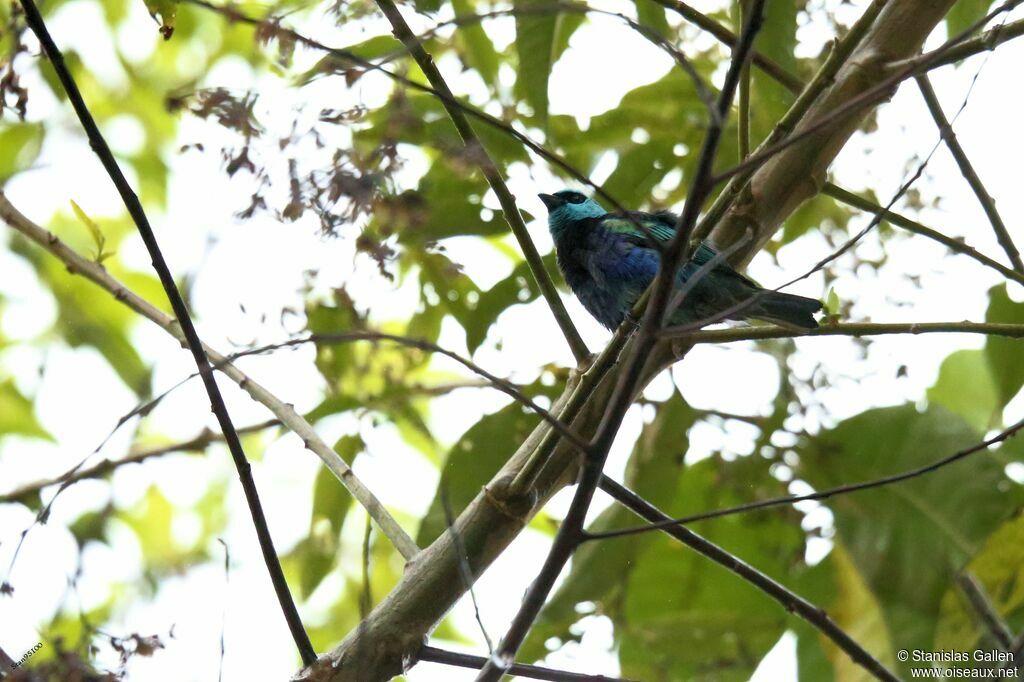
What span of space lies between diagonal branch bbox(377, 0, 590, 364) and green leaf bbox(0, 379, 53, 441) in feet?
10.5

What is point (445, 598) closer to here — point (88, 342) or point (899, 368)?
point (899, 368)

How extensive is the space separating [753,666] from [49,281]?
4041mm

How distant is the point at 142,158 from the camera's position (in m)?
6.05

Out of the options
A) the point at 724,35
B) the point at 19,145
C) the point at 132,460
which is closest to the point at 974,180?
the point at 724,35

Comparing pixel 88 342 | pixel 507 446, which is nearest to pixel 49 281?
pixel 88 342

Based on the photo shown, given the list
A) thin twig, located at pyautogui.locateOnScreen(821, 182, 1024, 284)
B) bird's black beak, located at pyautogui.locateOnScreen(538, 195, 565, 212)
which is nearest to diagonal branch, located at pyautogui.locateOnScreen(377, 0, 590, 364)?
thin twig, located at pyautogui.locateOnScreen(821, 182, 1024, 284)

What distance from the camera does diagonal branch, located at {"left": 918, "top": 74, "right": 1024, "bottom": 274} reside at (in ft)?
10.1

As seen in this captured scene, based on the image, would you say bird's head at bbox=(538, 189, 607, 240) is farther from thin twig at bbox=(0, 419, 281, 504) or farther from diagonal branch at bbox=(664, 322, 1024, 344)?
diagonal branch at bbox=(664, 322, 1024, 344)

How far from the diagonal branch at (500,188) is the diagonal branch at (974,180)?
3.93 ft

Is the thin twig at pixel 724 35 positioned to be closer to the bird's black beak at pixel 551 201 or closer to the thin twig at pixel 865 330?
the thin twig at pixel 865 330

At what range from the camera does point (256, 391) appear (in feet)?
9.92

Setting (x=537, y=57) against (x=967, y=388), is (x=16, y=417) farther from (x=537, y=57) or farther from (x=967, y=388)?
(x=967, y=388)
